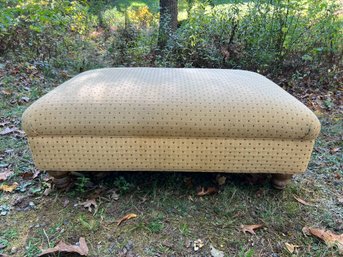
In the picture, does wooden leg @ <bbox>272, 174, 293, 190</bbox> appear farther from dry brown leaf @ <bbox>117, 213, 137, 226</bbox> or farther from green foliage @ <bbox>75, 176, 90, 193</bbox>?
green foliage @ <bbox>75, 176, 90, 193</bbox>

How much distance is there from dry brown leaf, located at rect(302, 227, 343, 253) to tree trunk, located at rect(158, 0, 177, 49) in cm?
287

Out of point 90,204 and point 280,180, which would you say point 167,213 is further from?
point 280,180

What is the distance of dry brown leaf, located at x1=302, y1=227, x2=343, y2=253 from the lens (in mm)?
1379

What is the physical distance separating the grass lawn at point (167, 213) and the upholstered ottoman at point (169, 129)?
0.20 m

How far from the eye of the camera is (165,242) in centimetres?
138

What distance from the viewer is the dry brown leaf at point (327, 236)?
138cm

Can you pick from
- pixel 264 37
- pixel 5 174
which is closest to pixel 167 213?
pixel 5 174

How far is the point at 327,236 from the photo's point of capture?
141 centimetres

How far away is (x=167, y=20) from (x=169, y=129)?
293 centimetres

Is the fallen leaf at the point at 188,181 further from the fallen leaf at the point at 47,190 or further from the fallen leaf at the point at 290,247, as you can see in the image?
the fallen leaf at the point at 47,190

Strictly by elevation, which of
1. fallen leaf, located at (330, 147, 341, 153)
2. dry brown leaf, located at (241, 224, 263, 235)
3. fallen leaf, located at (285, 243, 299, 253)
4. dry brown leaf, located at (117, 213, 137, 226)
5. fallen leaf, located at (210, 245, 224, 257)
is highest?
dry brown leaf, located at (117, 213, 137, 226)

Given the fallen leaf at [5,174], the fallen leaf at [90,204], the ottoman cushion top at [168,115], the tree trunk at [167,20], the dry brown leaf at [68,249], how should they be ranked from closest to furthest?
the dry brown leaf at [68,249] < the ottoman cushion top at [168,115] < the fallen leaf at [90,204] < the fallen leaf at [5,174] < the tree trunk at [167,20]

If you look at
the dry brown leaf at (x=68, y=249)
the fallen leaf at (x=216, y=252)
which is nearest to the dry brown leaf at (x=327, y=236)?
the fallen leaf at (x=216, y=252)

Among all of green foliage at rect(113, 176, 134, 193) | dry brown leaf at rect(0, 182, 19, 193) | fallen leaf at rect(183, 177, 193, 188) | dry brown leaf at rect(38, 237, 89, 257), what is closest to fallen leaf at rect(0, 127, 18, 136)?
dry brown leaf at rect(0, 182, 19, 193)
